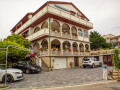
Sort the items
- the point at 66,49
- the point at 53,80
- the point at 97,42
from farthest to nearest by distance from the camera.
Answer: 1. the point at 97,42
2. the point at 66,49
3. the point at 53,80

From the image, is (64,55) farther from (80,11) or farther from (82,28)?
(80,11)

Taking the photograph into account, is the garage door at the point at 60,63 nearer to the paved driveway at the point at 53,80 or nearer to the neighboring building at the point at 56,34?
the neighboring building at the point at 56,34

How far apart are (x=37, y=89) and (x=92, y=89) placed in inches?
139

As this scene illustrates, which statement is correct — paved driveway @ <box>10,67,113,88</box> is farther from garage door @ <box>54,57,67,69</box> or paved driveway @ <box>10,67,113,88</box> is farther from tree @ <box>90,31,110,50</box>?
tree @ <box>90,31,110,50</box>

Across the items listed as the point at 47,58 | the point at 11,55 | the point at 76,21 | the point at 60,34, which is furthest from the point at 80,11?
the point at 11,55

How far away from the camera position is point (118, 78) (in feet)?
28.5

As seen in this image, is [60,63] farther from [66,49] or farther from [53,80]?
[53,80]

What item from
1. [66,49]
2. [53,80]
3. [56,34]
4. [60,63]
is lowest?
[53,80]

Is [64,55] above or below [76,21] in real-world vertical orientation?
below

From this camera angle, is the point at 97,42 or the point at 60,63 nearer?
the point at 60,63

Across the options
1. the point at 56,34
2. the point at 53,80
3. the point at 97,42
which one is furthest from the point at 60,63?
the point at 97,42

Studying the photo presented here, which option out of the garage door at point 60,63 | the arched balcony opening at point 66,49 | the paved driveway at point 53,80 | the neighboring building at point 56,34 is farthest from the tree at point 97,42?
Result: the paved driveway at point 53,80

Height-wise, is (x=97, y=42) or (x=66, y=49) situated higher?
(x=97, y=42)

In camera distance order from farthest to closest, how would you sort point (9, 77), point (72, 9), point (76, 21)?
1. point (72, 9)
2. point (76, 21)
3. point (9, 77)
